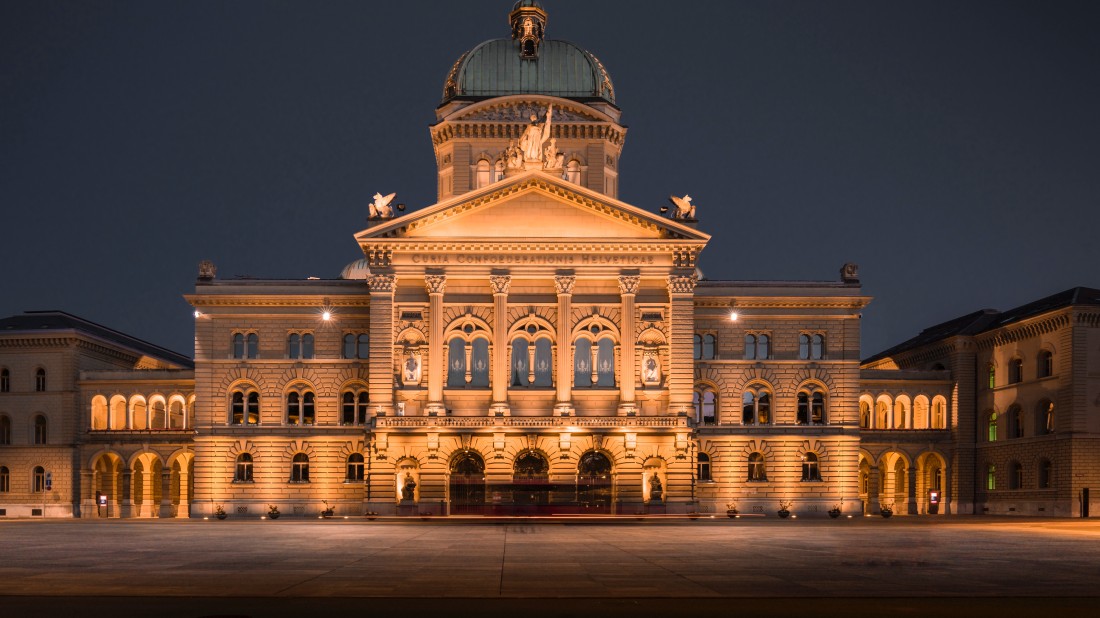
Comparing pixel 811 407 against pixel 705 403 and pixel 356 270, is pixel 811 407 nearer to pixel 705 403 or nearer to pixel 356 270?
pixel 705 403

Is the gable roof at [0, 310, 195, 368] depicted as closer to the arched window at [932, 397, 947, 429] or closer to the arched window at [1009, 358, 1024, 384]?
the arched window at [932, 397, 947, 429]

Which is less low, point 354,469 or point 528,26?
point 528,26

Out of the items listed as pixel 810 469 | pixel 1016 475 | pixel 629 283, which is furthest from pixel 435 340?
pixel 1016 475

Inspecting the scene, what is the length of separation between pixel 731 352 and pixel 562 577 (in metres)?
62.3

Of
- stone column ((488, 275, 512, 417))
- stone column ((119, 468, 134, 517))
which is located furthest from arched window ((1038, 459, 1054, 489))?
stone column ((119, 468, 134, 517))

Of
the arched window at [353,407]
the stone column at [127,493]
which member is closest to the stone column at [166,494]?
the stone column at [127,493]

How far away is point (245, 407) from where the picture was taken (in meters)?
90.9

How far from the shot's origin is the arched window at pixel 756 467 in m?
91.9

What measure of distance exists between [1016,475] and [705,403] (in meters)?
23.1

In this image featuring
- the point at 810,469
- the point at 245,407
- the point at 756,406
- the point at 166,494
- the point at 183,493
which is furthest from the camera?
the point at 183,493

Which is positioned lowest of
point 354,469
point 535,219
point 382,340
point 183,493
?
point 183,493

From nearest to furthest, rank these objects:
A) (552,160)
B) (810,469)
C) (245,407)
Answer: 1. (552,160)
2. (245,407)
3. (810,469)

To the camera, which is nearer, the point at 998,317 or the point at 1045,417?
the point at 1045,417

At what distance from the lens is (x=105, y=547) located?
1745 inches
